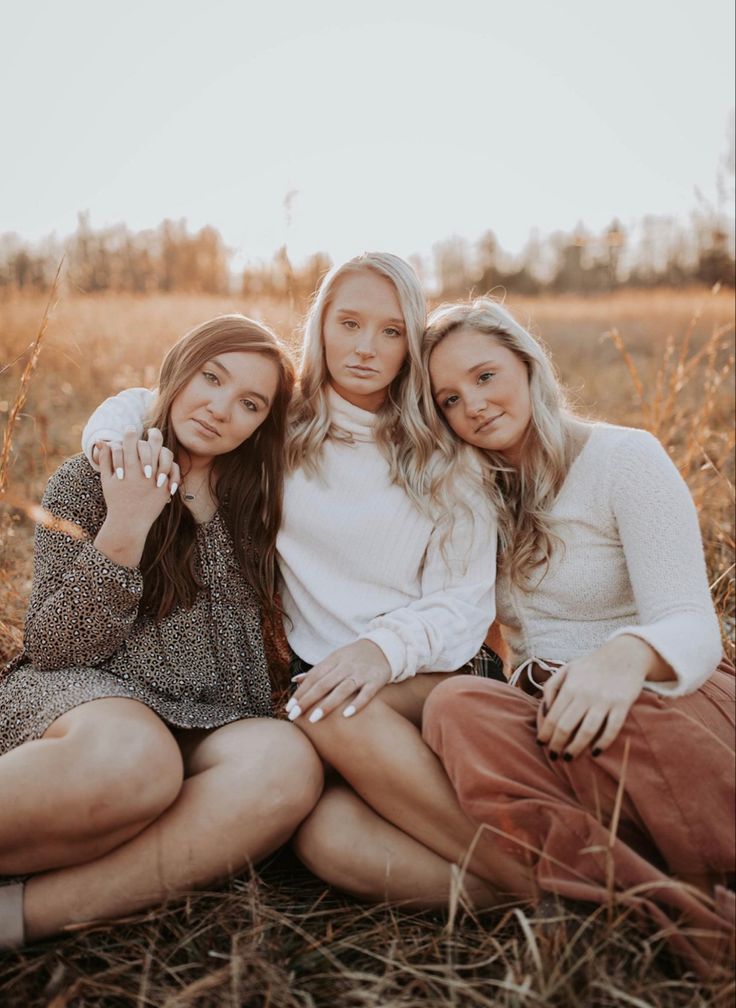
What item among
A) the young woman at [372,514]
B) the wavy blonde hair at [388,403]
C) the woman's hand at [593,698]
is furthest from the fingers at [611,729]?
the wavy blonde hair at [388,403]

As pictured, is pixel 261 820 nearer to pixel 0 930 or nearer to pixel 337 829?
pixel 337 829

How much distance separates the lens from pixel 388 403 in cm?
244

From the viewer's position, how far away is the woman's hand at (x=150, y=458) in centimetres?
201

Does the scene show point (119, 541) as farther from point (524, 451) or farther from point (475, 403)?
point (524, 451)

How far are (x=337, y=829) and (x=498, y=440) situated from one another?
971mm

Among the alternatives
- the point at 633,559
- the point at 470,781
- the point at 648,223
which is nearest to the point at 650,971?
the point at 470,781

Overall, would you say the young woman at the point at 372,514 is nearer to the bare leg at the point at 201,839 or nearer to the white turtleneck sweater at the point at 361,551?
the white turtleneck sweater at the point at 361,551

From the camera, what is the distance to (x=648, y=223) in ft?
40.7

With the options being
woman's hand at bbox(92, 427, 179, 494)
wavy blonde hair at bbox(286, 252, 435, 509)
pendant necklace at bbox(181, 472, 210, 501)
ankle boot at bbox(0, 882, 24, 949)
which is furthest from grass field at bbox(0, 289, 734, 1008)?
wavy blonde hair at bbox(286, 252, 435, 509)

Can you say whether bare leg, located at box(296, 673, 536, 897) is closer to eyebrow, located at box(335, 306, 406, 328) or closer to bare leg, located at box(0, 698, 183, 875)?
bare leg, located at box(0, 698, 183, 875)

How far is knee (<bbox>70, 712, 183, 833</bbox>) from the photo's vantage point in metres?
1.70

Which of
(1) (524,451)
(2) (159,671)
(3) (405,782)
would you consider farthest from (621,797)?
(2) (159,671)

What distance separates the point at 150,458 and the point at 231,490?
0.32 metres

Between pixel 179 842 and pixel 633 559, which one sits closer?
pixel 179 842
